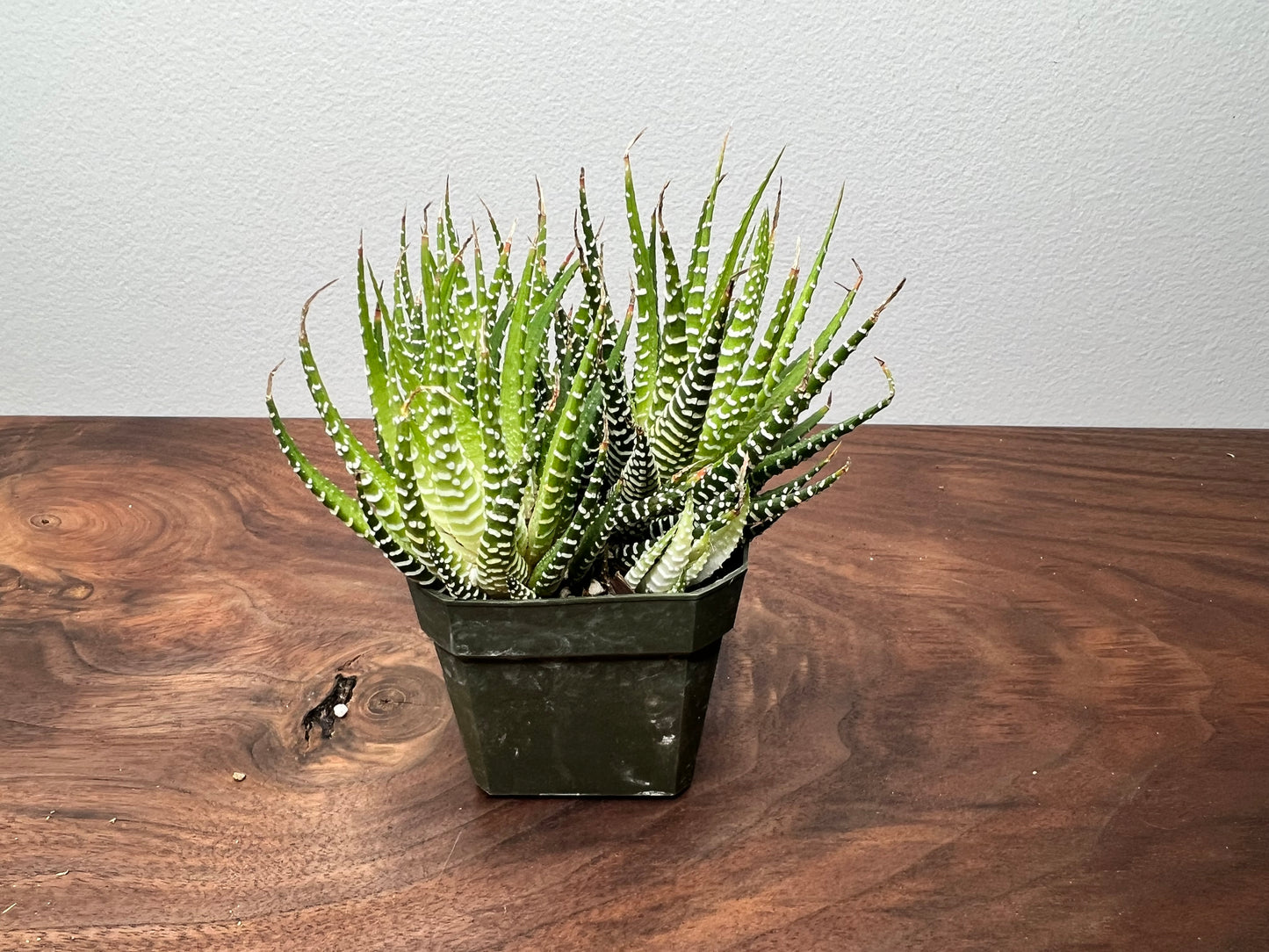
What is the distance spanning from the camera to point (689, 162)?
5.79 ft

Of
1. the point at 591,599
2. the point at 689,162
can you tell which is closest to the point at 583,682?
the point at 591,599

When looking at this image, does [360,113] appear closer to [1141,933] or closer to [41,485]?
[41,485]

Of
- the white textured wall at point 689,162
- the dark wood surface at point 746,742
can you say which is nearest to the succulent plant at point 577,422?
the dark wood surface at point 746,742

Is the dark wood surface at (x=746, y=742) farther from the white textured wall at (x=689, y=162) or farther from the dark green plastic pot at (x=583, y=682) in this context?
the white textured wall at (x=689, y=162)

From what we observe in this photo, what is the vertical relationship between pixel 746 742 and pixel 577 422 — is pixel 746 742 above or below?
below

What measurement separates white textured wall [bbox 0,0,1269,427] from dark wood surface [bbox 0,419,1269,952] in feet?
3.13

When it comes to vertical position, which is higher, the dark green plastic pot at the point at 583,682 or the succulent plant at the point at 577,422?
A: the succulent plant at the point at 577,422

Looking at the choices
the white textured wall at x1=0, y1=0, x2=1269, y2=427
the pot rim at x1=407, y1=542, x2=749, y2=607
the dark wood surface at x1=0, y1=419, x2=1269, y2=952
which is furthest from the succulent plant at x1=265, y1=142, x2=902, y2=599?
the white textured wall at x1=0, y1=0, x2=1269, y2=427

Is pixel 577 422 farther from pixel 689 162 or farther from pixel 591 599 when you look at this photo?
pixel 689 162

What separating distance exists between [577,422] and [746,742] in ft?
0.70

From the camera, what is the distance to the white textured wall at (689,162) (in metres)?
1.70

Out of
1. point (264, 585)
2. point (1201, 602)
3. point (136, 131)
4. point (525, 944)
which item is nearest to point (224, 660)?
point (264, 585)

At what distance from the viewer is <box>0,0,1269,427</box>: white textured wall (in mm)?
1697

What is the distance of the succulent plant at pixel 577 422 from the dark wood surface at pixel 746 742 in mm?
123
